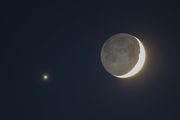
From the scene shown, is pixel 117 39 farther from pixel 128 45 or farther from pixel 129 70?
pixel 129 70

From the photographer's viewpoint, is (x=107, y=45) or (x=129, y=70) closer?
(x=129, y=70)

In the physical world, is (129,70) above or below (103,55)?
below

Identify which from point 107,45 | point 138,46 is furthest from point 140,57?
point 107,45

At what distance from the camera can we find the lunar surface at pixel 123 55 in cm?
1944

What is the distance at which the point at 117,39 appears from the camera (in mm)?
20719

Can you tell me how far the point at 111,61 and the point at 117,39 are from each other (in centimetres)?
155

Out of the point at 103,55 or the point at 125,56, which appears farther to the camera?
the point at 103,55

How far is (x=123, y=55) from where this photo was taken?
63.7ft

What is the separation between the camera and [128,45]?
1997 cm

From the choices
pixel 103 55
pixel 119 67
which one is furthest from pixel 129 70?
pixel 103 55

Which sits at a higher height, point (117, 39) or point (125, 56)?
point (117, 39)

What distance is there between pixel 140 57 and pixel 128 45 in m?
1.22

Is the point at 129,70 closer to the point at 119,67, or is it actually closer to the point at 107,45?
the point at 119,67

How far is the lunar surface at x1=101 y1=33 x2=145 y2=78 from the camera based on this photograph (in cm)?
1944
